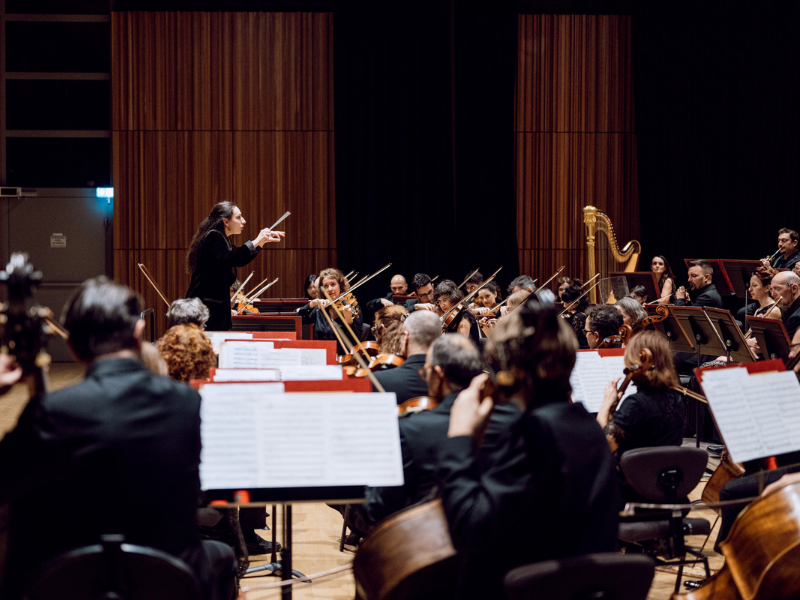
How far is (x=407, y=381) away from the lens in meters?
3.16

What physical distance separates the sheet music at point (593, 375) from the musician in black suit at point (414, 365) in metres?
0.78

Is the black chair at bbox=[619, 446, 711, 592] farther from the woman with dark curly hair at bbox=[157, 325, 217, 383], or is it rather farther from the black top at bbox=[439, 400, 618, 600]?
the woman with dark curly hair at bbox=[157, 325, 217, 383]

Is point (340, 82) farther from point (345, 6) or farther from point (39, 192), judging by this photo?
point (39, 192)

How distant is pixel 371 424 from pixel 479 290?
5.26 meters

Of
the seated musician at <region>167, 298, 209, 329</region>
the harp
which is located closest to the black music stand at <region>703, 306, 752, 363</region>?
the seated musician at <region>167, 298, 209, 329</region>

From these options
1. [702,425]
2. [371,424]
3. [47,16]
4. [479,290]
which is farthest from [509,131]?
[371,424]

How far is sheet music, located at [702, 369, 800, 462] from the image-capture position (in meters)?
2.56

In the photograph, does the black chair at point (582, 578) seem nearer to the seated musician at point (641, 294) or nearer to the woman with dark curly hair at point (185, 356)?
the woman with dark curly hair at point (185, 356)

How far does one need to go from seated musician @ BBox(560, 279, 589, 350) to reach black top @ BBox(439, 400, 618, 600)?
3959mm

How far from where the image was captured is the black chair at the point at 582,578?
154 centimetres

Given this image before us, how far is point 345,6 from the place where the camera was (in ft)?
31.6

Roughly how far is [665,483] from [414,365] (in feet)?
3.57

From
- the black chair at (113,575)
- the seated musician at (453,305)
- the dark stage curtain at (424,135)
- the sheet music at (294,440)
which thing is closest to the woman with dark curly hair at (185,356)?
the sheet music at (294,440)

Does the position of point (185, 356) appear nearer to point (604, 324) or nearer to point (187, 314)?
point (187, 314)
